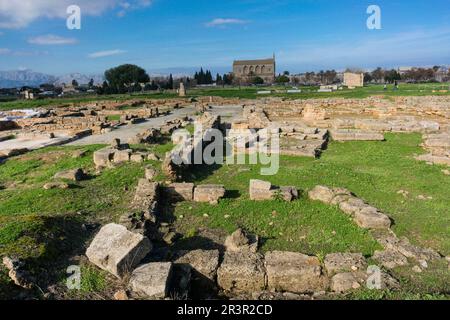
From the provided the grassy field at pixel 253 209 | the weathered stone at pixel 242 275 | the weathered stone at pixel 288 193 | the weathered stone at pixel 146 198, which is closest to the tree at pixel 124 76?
the grassy field at pixel 253 209

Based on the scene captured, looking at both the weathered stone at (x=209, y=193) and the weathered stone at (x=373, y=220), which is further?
the weathered stone at (x=209, y=193)

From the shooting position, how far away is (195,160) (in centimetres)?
1256

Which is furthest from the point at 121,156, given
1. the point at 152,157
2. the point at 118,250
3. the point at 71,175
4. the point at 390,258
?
the point at 390,258

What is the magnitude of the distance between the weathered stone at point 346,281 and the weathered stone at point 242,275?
1.04 metres

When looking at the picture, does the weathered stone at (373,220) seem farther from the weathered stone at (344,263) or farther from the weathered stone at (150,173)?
the weathered stone at (150,173)

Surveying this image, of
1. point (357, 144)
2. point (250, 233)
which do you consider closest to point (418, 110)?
point (357, 144)

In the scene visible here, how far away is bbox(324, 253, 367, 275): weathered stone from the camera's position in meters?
5.48

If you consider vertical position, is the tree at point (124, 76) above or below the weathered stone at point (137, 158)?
above

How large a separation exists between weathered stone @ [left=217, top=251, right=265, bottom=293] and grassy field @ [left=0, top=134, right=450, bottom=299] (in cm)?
131

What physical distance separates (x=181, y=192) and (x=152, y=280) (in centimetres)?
449

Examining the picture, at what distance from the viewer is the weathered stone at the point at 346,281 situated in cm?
502

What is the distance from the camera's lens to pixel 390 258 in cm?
591
